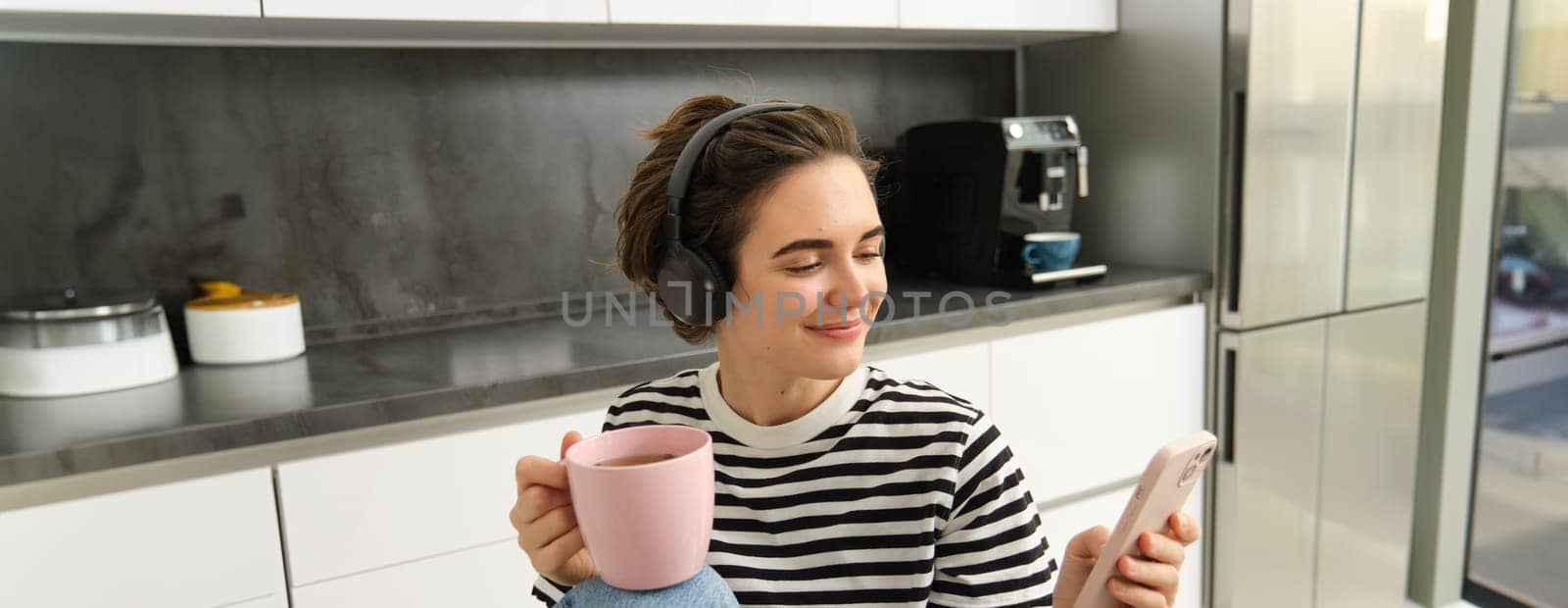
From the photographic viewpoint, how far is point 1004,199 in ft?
6.70

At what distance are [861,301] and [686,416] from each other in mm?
233

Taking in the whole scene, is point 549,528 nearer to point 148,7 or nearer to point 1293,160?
point 148,7

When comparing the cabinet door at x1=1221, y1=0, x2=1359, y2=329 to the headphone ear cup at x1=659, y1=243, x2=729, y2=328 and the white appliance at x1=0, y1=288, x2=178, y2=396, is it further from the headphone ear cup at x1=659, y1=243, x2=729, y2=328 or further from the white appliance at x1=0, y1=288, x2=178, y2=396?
the white appliance at x1=0, y1=288, x2=178, y2=396

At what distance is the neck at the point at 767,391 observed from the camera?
2.84 ft

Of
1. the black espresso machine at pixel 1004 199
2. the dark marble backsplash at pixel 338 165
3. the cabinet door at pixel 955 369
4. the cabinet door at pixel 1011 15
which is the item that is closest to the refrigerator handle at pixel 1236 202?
the black espresso machine at pixel 1004 199

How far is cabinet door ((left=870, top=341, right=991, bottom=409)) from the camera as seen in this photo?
1.74 m

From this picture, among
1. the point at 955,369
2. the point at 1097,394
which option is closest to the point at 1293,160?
the point at 1097,394

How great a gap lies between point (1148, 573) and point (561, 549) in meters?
0.39

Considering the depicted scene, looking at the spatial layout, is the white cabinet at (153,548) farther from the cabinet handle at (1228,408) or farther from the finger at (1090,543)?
the cabinet handle at (1228,408)

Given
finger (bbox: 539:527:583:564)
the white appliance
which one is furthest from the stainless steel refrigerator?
the white appliance

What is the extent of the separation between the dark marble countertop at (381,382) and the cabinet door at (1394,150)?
0.49 m

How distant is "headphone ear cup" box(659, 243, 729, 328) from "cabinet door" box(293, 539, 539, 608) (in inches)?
29.1

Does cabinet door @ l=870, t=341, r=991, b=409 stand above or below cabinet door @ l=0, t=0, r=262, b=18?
below

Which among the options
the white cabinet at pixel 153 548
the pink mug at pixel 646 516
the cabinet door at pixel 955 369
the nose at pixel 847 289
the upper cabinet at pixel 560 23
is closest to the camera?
the pink mug at pixel 646 516
